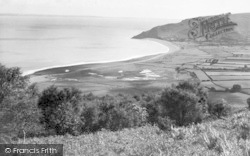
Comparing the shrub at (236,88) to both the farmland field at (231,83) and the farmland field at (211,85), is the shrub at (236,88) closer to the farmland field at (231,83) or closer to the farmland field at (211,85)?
the farmland field at (231,83)

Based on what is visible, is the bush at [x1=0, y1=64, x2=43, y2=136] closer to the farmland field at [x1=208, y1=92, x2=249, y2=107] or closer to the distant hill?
the farmland field at [x1=208, y1=92, x2=249, y2=107]

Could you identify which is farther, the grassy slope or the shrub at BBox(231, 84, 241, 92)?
the shrub at BBox(231, 84, 241, 92)

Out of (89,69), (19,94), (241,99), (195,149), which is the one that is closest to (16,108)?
(19,94)

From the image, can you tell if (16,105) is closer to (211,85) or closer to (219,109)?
(219,109)

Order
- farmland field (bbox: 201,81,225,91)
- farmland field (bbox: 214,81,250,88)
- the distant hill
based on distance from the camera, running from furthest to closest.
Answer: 1. the distant hill
2. farmland field (bbox: 214,81,250,88)
3. farmland field (bbox: 201,81,225,91)

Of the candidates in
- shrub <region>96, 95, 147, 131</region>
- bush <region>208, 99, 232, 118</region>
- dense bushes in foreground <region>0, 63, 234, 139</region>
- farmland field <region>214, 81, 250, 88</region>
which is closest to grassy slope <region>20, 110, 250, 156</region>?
dense bushes in foreground <region>0, 63, 234, 139</region>

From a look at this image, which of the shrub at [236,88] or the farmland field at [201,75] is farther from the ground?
the farmland field at [201,75]

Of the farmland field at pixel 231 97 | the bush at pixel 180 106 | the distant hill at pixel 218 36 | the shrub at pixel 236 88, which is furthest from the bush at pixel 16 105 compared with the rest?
the distant hill at pixel 218 36

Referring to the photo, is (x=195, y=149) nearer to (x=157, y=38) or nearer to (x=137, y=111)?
(x=137, y=111)
